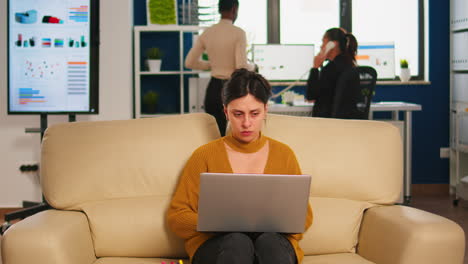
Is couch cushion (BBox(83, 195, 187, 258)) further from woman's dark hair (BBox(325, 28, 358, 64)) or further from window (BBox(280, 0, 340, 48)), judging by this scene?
window (BBox(280, 0, 340, 48))

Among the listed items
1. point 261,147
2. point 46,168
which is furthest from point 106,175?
point 261,147

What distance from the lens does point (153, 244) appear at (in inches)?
92.6

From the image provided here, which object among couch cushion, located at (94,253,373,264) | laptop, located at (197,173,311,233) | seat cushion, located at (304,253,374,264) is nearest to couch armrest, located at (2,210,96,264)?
couch cushion, located at (94,253,373,264)

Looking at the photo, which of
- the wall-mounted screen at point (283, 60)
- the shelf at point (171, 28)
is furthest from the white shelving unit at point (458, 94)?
the shelf at point (171, 28)

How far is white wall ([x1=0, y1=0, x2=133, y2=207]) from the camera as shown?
15.3ft

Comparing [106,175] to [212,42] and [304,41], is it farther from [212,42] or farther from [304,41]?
[304,41]

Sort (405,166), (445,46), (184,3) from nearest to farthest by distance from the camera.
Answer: (405,166)
(184,3)
(445,46)

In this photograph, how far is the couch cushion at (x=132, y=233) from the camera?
2350 millimetres

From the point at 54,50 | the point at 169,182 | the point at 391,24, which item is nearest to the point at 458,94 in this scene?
the point at 391,24

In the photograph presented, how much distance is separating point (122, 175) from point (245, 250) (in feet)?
2.19

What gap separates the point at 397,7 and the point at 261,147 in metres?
4.22

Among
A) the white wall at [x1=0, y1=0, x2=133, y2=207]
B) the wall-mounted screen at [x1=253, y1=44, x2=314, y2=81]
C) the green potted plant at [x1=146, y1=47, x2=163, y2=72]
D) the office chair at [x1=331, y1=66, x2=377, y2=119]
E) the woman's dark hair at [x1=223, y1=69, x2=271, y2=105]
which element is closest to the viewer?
the woman's dark hair at [x1=223, y1=69, x2=271, y2=105]

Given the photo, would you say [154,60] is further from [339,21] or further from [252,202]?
[252,202]

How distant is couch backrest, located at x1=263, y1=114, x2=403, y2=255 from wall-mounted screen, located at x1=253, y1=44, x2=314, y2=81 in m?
3.24
